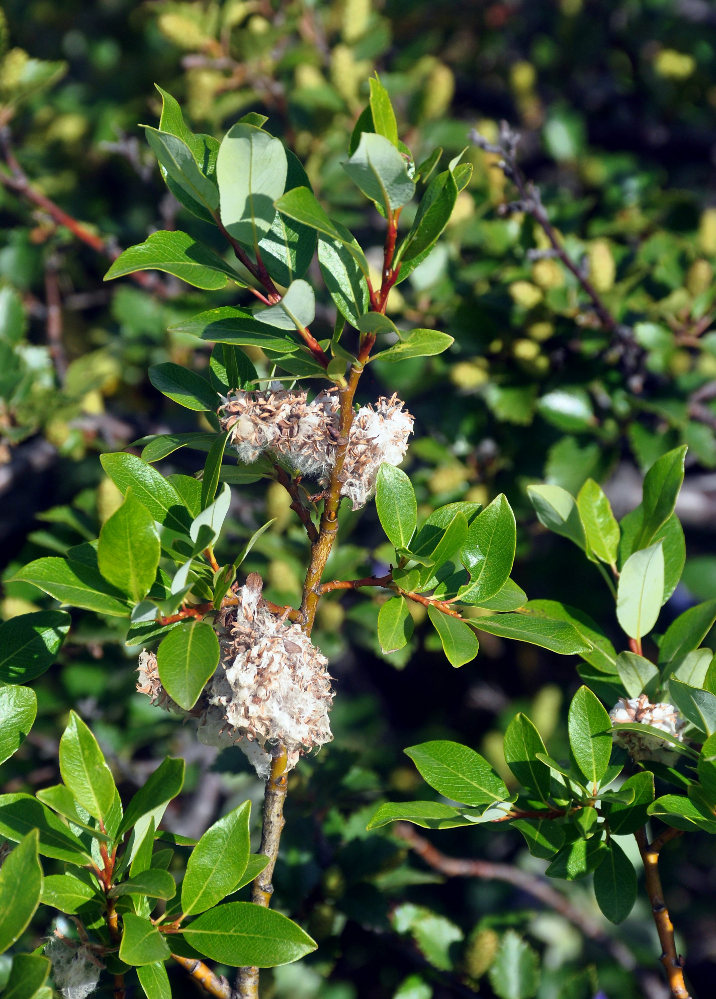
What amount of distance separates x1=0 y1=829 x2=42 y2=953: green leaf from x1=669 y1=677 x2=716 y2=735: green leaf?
0.59 metres

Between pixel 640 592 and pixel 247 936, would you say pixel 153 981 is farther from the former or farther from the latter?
pixel 640 592

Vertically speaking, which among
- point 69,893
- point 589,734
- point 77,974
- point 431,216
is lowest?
point 77,974

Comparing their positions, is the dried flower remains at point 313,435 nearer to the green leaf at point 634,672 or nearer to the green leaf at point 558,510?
the green leaf at point 558,510

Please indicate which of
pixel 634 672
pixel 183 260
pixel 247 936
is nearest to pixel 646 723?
pixel 634 672

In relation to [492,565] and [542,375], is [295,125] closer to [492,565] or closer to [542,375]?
[542,375]

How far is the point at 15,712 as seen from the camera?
790mm

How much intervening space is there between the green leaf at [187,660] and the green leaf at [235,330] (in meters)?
0.25

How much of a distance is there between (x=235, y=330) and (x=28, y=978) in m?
0.57

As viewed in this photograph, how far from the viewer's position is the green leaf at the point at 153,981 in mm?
710

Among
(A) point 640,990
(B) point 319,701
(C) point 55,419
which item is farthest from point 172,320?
(A) point 640,990

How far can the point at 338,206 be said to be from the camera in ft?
6.14

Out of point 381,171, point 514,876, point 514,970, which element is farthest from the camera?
point 514,876

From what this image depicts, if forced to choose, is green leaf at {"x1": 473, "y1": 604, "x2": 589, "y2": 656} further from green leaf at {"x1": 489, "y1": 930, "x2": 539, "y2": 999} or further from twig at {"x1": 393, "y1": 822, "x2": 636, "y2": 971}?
twig at {"x1": 393, "y1": 822, "x2": 636, "y2": 971}

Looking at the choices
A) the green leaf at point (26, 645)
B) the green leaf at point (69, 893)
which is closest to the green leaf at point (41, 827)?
the green leaf at point (69, 893)
